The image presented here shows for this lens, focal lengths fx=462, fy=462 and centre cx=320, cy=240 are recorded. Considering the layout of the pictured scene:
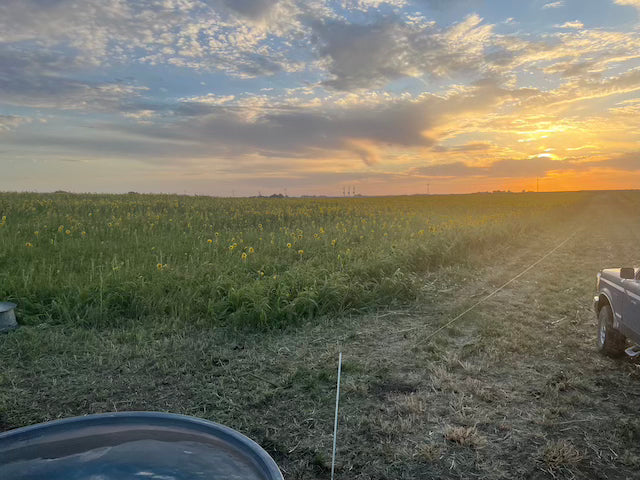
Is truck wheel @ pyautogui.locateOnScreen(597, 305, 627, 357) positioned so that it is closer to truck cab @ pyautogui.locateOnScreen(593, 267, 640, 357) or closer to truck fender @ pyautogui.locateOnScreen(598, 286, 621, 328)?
truck cab @ pyautogui.locateOnScreen(593, 267, 640, 357)

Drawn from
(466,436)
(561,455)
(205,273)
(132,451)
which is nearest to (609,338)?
(561,455)

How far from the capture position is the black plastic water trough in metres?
1.68

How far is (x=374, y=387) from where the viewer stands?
444 centimetres

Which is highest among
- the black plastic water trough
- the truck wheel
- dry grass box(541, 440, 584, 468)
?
the black plastic water trough

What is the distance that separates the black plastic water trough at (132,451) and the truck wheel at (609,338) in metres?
5.02

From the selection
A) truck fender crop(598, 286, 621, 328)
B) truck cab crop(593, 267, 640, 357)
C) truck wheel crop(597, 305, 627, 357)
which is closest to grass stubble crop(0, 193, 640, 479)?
truck wheel crop(597, 305, 627, 357)

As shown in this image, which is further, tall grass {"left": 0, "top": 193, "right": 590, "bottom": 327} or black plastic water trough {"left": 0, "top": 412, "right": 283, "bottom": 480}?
tall grass {"left": 0, "top": 193, "right": 590, "bottom": 327}

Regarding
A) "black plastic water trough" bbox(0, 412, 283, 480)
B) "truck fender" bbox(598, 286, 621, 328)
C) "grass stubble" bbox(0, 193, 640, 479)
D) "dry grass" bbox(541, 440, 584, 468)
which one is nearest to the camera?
"black plastic water trough" bbox(0, 412, 283, 480)

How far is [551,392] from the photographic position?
4367mm

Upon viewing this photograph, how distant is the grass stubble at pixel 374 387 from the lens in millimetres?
3359

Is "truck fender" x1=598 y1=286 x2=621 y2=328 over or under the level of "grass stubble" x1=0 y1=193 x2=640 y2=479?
over

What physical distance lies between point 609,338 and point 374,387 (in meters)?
2.95

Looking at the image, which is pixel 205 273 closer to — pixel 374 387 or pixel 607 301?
pixel 374 387

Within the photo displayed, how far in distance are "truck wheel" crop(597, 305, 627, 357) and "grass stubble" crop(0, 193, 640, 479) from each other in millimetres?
120
